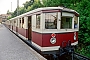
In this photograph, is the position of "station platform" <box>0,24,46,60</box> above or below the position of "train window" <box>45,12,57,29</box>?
below

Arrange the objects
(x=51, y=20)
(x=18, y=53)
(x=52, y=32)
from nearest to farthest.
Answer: (x=52, y=32)
(x=51, y=20)
(x=18, y=53)

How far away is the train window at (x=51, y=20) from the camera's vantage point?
841cm

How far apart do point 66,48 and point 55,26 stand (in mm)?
1271

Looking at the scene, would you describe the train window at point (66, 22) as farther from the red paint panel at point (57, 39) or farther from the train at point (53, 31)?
the red paint panel at point (57, 39)

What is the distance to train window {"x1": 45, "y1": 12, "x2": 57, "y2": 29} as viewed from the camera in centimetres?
841

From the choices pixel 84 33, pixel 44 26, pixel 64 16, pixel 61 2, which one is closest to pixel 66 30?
pixel 64 16

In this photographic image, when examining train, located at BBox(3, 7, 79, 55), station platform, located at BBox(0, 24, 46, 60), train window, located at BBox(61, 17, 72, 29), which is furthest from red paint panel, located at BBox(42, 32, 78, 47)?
station platform, located at BBox(0, 24, 46, 60)

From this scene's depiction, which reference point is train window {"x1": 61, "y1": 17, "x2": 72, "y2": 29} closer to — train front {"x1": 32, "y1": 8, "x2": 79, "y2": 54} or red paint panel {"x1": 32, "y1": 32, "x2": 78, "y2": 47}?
train front {"x1": 32, "y1": 8, "x2": 79, "y2": 54}

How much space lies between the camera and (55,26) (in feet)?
28.0

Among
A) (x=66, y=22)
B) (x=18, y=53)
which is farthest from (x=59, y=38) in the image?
(x=18, y=53)

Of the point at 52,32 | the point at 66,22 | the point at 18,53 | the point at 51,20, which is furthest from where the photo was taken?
the point at 66,22

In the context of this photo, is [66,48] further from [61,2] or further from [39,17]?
[61,2]

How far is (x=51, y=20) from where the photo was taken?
27.9 ft

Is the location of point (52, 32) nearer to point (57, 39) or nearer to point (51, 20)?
point (57, 39)
